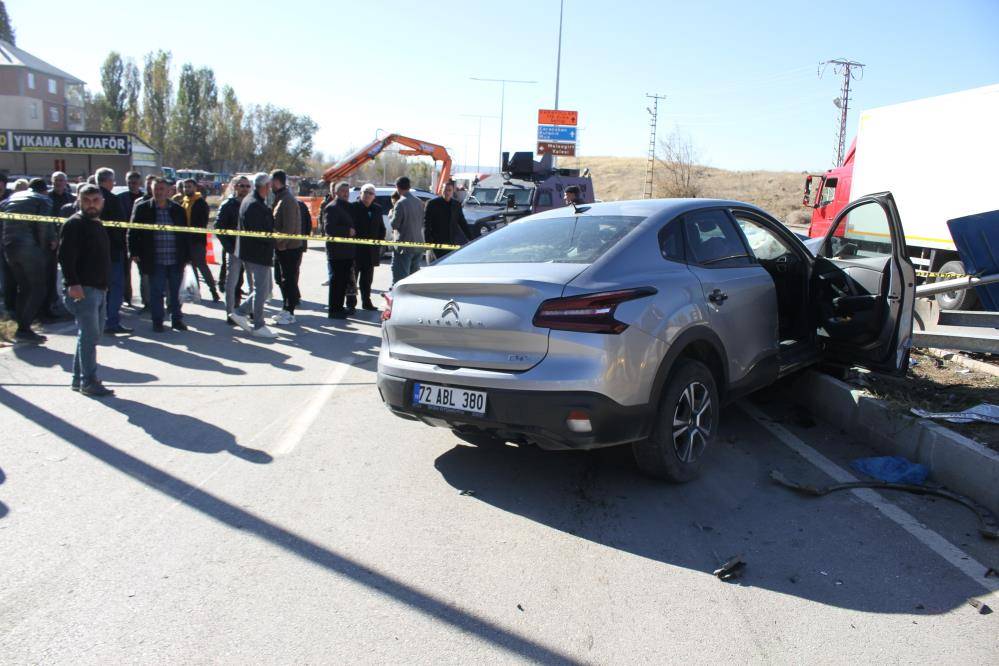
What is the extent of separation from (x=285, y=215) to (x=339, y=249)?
0.87 metres

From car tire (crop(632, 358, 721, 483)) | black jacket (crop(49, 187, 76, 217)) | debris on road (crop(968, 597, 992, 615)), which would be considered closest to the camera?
debris on road (crop(968, 597, 992, 615))

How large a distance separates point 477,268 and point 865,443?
10.8 feet

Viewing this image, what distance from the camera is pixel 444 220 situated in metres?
12.0

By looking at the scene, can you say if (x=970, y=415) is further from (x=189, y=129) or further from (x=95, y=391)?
(x=189, y=129)

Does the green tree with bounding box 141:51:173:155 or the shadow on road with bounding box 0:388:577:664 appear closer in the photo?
the shadow on road with bounding box 0:388:577:664

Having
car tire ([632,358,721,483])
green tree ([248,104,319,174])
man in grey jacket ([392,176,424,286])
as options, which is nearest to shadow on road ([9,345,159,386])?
man in grey jacket ([392,176,424,286])

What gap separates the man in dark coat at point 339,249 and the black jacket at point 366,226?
0.19m

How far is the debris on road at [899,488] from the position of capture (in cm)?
435

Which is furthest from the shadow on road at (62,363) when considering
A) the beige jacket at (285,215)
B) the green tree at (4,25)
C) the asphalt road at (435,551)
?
the green tree at (4,25)

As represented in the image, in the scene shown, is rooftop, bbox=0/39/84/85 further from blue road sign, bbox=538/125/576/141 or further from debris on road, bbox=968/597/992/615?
debris on road, bbox=968/597/992/615

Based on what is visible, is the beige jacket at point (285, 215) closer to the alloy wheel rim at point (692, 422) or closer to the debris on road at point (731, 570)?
the alloy wheel rim at point (692, 422)

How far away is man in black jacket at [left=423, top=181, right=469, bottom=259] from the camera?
1193 centimetres

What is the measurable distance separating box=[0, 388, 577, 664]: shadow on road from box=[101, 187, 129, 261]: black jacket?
3.94m

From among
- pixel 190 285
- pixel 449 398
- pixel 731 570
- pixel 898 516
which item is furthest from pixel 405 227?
pixel 731 570
